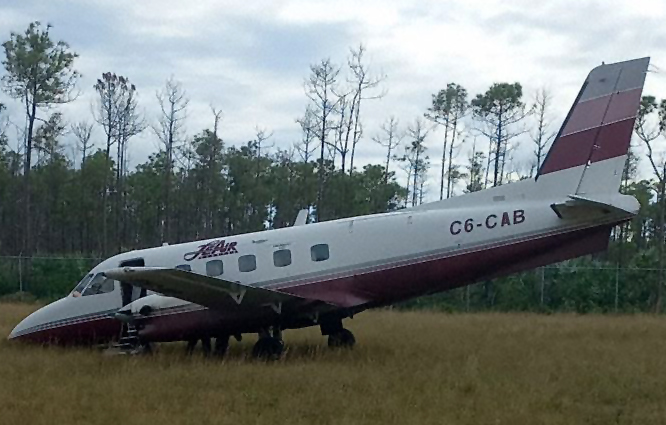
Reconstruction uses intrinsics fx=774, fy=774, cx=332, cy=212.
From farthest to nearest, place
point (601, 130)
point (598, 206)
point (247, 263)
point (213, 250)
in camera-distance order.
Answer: point (213, 250), point (247, 263), point (601, 130), point (598, 206)

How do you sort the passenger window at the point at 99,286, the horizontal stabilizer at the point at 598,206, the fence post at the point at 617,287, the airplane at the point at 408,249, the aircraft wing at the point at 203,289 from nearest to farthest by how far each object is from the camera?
the aircraft wing at the point at 203,289
the horizontal stabilizer at the point at 598,206
the airplane at the point at 408,249
the passenger window at the point at 99,286
the fence post at the point at 617,287

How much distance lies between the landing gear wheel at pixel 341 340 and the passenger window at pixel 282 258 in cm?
244

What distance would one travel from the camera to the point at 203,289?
14.2 metres

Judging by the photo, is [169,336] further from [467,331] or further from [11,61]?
[11,61]

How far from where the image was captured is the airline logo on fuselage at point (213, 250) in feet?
51.8

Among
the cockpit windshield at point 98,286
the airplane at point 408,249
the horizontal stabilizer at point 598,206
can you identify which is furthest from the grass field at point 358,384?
the horizontal stabilizer at point 598,206

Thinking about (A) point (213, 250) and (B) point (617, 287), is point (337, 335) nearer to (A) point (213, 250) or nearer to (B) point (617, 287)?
(A) point (213, 250)

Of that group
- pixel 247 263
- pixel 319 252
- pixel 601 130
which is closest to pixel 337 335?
pixel 319 252

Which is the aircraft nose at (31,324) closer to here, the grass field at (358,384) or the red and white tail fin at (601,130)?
the grass field at (358,384)

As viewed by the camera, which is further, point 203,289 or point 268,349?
point 268,349

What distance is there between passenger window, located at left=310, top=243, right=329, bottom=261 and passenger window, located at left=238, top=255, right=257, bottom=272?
1.19m

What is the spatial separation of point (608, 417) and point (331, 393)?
148 inches

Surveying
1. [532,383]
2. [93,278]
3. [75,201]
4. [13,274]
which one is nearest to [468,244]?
[532,383]

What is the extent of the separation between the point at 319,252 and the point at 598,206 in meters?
5.31
